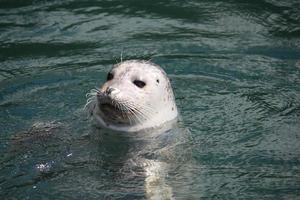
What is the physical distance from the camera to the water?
6.23 m

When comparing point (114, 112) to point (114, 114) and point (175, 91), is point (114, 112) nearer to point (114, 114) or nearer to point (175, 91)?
point (114, 114)

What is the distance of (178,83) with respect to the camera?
8.78 m

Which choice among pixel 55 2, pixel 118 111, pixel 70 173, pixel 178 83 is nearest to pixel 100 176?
pixel 70 173

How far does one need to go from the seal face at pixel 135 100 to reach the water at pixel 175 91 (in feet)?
0.62

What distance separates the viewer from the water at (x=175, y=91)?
623 centimetres

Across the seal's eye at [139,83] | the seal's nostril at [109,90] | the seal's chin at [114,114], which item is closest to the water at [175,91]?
the seal's chin at [114,114]

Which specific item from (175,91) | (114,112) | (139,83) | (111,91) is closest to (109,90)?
(111,91)

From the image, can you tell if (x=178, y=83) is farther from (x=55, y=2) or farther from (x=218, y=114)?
(x=55, y=2)

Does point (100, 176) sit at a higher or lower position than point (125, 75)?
lower

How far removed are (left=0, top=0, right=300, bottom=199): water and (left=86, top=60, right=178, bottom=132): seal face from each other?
190 millimetres

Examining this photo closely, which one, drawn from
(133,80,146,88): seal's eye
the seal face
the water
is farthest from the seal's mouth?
(133,80,146,88): seal's eye

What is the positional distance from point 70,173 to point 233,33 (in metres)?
4.88

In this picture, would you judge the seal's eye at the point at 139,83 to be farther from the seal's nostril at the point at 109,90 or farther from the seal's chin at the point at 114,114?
the seal's nostril at the point at 109,90

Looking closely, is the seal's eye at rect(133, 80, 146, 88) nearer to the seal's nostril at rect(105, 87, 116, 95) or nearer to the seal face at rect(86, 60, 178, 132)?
the seal face at rect(86, 60, 178, 132)
